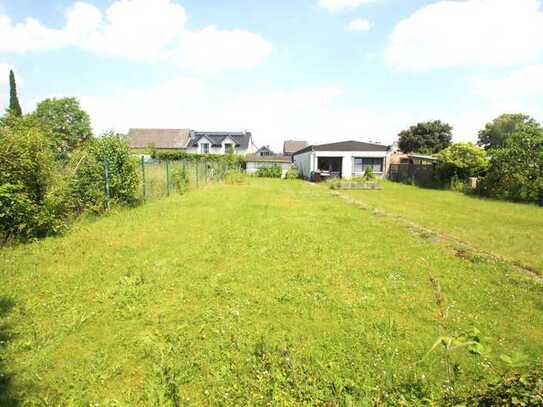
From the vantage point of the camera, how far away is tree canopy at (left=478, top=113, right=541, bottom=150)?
142 feet

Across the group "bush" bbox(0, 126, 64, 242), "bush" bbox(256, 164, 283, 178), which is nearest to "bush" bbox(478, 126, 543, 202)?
"bush" bbox(0, 126, 64, 242)

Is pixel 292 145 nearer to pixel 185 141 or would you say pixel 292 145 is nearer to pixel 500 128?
pixel 185 141

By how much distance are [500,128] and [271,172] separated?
129ft

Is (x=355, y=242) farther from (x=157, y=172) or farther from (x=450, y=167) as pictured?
(x=450, y=167)

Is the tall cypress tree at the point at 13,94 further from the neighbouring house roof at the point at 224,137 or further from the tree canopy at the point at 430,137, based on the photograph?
the tree canopy at the point at 430,137

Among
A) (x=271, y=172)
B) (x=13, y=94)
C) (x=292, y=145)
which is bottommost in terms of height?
(x=271, y=172)

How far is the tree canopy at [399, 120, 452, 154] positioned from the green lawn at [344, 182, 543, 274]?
3475cm

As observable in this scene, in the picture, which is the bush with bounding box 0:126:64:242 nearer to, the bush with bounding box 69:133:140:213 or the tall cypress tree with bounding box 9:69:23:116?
the bush with bounding box 69:133:140:213

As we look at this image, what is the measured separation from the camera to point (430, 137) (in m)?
45.5

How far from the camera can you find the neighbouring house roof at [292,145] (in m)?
59.6

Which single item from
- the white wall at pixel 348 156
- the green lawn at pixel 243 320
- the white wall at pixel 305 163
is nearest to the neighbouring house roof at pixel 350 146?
the white wall at pixel 348 156

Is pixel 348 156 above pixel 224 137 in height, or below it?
below

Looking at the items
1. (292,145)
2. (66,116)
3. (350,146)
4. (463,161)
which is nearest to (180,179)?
(350,146)

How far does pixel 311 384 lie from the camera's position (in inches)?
105
